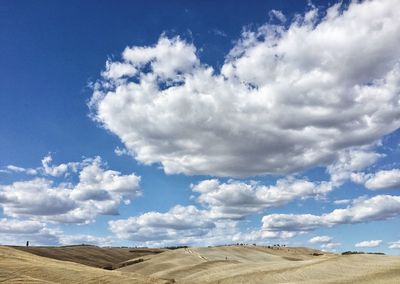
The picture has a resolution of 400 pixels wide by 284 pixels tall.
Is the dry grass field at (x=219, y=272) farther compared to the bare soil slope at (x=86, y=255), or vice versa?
the bare soil slope at (x=86, y=255)

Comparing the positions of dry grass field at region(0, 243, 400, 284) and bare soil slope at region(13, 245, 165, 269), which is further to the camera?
bare soil slope at region(13, 245, 165, 269)

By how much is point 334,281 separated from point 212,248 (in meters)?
76.2

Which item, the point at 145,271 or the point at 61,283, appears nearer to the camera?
the point at 61,283

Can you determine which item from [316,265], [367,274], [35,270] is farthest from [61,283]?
[316,265]

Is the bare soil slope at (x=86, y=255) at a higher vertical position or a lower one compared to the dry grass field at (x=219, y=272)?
higher

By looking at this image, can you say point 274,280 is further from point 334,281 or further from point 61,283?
point 61,283

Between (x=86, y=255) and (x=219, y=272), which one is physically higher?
(x=86, y=255)

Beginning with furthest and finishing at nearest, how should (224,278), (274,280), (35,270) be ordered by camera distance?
(224,278), (274,280), (35,270)

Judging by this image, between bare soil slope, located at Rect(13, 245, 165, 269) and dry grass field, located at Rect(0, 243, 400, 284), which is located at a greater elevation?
bare soil slope, located at Rect(13, 245, 165, 269)

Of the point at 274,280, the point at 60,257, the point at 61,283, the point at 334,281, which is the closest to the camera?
the point at 61,283

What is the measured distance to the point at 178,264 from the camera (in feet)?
262

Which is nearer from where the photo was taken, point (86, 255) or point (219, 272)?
point (219, 272)

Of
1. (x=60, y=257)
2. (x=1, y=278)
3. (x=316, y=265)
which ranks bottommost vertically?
(x=1, y=278)

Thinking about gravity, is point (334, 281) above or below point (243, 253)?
below
